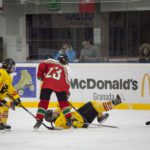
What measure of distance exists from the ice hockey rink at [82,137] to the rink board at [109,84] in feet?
4.22

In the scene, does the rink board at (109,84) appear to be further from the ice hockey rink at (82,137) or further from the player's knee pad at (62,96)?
the player's knee pad at (62,96)

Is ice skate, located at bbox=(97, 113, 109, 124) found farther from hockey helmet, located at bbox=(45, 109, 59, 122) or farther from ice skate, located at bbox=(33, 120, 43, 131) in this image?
ice skate, located at bbox=(33, 120, 43, 131)

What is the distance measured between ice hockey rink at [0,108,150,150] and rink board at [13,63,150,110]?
4.22ft

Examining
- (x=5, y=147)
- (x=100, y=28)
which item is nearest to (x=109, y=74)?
(x=100, y=28)

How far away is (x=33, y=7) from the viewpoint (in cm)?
1287

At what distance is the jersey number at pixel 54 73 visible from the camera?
8227 mm

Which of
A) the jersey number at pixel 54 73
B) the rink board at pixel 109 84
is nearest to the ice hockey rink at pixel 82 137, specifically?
the jersey number at pixel 54 73

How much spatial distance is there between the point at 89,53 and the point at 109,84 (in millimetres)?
1206

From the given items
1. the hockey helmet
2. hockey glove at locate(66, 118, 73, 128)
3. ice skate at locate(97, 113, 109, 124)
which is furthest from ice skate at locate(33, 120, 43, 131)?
ice skate at locate(97, 113, 109, 124)

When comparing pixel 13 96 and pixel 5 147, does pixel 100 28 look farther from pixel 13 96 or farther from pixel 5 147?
pixel 5 147

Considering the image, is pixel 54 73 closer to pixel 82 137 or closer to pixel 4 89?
pixel 4 89

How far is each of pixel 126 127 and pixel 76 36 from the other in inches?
170

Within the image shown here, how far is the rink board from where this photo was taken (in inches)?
423

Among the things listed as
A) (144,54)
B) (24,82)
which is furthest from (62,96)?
Result: (144,54)
